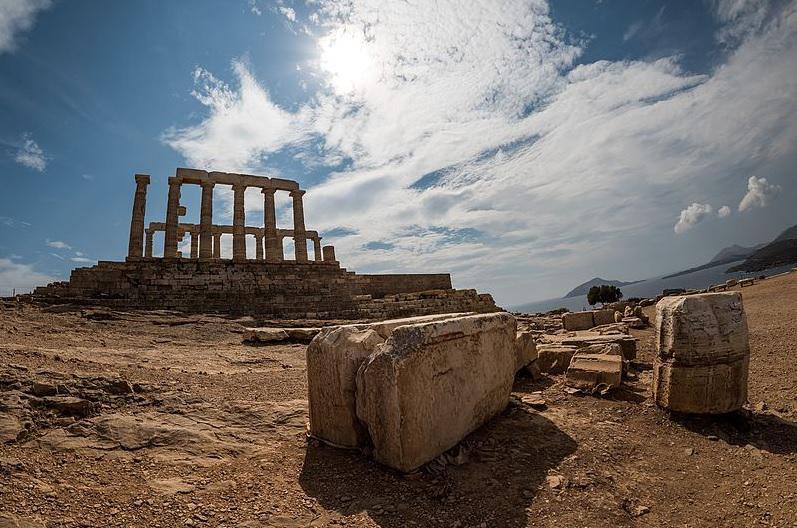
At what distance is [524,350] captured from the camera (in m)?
6.31

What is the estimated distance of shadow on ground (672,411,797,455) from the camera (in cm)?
399

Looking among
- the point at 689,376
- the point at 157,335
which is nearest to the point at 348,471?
the point at 689,376

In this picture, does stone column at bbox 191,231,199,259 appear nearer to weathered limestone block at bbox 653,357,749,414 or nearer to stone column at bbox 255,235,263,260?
stone column at bbox 255,235,263,260

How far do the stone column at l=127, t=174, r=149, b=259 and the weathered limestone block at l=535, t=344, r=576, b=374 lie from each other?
18544 mm

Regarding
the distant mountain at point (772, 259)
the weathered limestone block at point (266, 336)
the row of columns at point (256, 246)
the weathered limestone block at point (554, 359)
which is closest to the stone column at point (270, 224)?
the row of columns at point (256, 246)

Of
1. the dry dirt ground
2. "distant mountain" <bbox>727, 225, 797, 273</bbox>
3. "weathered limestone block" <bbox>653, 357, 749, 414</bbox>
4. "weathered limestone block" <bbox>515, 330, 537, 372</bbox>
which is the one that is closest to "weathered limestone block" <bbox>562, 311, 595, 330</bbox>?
"weathered limestone block" <bbox>515, 330, 537, 372</bbox>

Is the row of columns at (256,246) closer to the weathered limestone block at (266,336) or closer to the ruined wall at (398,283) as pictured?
the ruined wall at (398,283)

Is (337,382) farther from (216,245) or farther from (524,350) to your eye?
(216,245)

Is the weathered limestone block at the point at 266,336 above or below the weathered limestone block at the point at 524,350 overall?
above

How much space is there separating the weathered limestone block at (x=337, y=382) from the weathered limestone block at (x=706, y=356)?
3.42 meters

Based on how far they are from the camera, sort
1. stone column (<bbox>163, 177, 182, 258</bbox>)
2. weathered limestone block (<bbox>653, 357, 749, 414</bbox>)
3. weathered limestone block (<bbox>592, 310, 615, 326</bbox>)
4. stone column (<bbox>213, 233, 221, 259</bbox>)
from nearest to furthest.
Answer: weathered limestone block (<bbox>653, 357, 749, 414</bbox>) → weathered limestone block (<bbox>592, 310, 615, 326</bbox>) → stone column (<bbox>163, 177, 182, 258</bbox>) → stone column (<bbox>213, 233, 221, 259</bbox>)

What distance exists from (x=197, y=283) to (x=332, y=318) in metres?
5.76

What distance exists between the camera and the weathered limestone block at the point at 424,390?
3348 millimetres

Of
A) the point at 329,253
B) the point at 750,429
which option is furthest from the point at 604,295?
the point at 750,429
